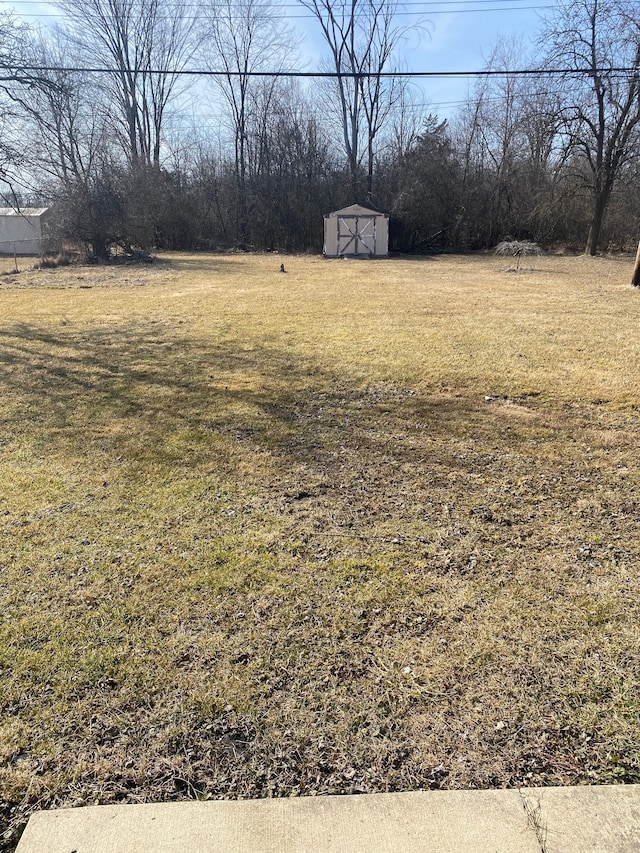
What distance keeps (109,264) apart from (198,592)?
2151 cm

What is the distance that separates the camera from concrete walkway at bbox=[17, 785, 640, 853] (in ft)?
4.54

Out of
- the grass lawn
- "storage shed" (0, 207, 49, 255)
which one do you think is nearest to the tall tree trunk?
the grass lawn

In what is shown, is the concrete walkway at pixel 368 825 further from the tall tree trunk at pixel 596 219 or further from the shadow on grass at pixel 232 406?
the tall tree trunk at pixel 596 219

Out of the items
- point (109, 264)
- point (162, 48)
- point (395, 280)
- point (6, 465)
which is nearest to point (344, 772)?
point (6, 465)

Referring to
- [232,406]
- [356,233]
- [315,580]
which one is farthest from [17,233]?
[315,580]

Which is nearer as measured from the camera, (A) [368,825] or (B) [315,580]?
(A) [368,825]

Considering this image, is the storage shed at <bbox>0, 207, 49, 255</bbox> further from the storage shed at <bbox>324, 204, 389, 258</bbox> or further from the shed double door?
the shed double door

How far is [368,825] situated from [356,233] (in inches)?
1007

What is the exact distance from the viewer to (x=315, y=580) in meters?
2.51

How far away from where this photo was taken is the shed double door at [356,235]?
24500 mm

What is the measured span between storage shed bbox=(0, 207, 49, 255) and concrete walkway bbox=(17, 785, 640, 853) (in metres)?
28.6

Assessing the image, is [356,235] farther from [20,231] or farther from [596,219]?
[20,231]

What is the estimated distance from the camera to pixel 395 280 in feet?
51.7

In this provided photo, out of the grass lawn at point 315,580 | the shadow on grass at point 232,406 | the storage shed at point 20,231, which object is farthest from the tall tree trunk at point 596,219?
the storage shed at point 20,231
